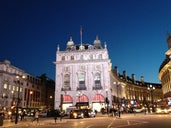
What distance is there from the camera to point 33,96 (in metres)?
96.9

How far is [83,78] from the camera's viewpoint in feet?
268

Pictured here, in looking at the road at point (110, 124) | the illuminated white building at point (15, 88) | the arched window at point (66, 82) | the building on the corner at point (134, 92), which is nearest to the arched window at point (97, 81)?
the arched window at point (66, 82)

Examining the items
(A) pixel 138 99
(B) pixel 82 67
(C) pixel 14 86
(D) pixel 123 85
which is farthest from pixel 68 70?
(A) pixel 138 99

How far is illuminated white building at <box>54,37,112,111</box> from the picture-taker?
78.5m

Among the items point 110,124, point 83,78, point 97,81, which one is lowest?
point 110,124

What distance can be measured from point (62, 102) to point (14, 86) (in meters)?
21.2

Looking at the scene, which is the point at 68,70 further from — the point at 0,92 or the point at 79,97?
the point at 0,92

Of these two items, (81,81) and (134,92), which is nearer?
(81,81)

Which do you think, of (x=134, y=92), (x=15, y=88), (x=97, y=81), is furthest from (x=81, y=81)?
(x=134, y=92)

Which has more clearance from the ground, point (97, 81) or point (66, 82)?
point (97, 81)

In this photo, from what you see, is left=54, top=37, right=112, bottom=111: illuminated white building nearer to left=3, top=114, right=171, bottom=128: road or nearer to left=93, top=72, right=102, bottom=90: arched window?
left=93, top=72, right=102, bottom=90: arched window

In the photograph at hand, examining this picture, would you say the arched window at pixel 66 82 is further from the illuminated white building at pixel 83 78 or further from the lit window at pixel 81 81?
the lit window at pixel 81 81

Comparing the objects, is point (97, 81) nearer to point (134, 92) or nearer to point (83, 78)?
point (83, 78)

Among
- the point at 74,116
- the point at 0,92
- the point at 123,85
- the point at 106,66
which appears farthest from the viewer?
the point at 123,85
